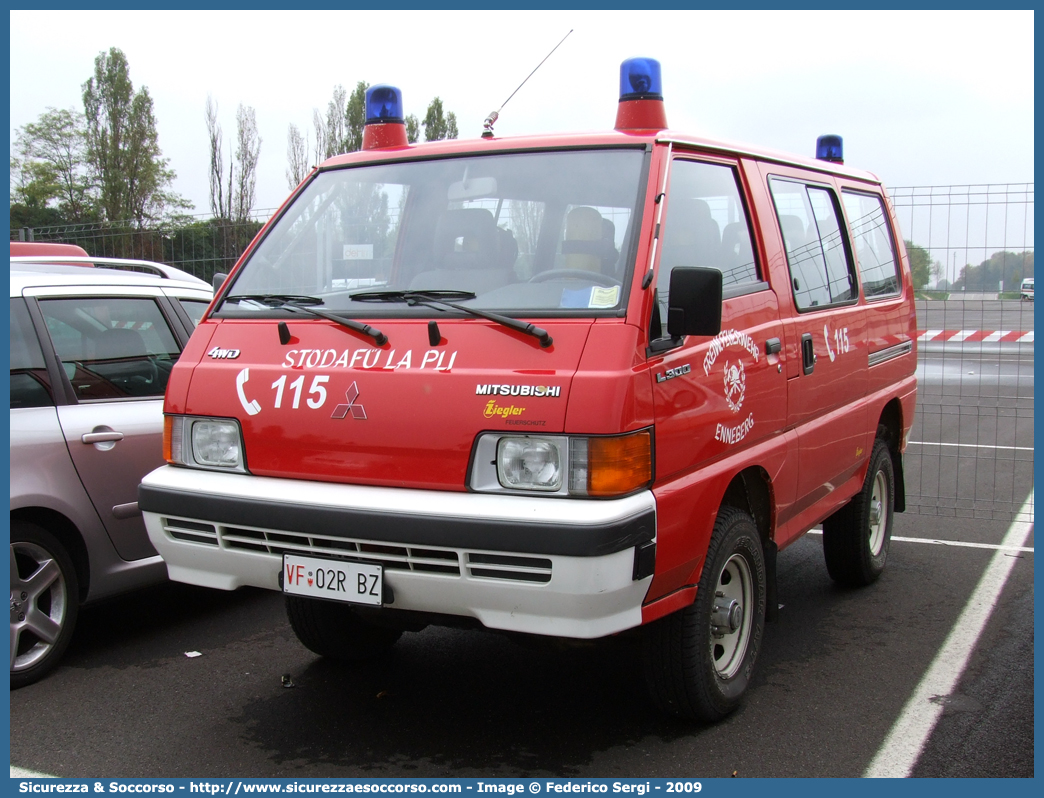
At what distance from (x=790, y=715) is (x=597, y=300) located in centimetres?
185

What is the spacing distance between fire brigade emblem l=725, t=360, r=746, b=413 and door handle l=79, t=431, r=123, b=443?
9.02 feet

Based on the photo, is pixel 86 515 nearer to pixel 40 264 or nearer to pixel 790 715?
pixel 40 264

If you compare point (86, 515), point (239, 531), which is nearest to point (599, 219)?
point (239, 531)

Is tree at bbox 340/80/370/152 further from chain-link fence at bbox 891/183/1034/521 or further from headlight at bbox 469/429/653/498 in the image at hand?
headlight at bbox 469/429/653/498

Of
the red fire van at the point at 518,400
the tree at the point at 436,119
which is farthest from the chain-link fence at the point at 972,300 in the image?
the tree at the point at 436,119

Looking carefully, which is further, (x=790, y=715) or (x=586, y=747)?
(x=790, y=715)

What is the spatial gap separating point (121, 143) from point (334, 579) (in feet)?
127

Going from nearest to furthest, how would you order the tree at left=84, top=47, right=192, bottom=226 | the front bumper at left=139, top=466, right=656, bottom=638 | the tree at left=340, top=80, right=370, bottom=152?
the front bumper at left=139, top=466, right=656, bottom=638 < the tree at left=340, top=80, right=370, bottom=152 < the tree at left=84, top=47, right=192, bottom=226

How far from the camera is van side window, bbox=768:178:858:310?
4.39 meters

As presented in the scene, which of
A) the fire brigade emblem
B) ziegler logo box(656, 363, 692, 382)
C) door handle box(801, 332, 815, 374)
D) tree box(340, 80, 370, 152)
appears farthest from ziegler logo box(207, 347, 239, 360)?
tree box(340, 80, 370, 152)

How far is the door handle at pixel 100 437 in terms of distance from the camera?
14.1ft

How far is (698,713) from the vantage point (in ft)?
11.6

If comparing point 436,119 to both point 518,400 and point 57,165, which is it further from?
point 518,400

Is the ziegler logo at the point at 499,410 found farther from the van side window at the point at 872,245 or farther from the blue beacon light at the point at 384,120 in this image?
the van side window at the point at 872,245
